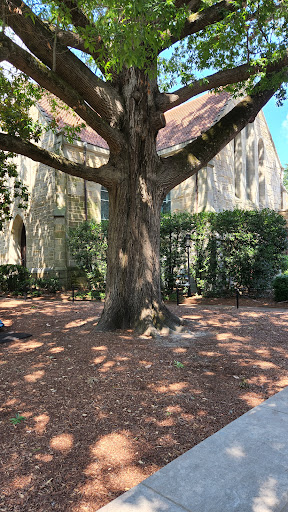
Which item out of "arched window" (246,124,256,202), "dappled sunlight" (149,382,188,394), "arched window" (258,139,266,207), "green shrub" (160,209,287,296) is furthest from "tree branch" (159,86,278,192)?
"arched window" (258,139,266,207)

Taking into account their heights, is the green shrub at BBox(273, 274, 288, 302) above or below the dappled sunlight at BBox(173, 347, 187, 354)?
above

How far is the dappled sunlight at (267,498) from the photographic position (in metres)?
1.90

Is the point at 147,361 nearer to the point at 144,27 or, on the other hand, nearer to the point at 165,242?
the point at 144,27

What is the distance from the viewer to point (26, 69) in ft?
18.1

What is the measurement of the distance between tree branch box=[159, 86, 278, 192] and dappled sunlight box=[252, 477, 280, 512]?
5449 millimetres

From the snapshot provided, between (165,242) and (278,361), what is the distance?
8.04m

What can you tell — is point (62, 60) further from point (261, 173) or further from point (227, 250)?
point (261, 173)

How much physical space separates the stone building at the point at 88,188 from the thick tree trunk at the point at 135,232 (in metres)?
9.90

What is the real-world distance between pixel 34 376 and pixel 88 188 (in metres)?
13.8

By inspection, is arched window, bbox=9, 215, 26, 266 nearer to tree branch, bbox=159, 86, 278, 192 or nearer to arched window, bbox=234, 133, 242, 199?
arched window, bbox=234, 133, 242, 199

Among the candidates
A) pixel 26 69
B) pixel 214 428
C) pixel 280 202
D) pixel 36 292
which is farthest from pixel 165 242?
pixel 280 202

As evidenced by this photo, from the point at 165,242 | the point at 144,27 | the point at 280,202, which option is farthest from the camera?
the point at 280,202

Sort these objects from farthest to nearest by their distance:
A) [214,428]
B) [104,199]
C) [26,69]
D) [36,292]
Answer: [104,199], [36,292], [26,69], [214,428]

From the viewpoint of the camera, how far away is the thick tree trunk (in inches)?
254
